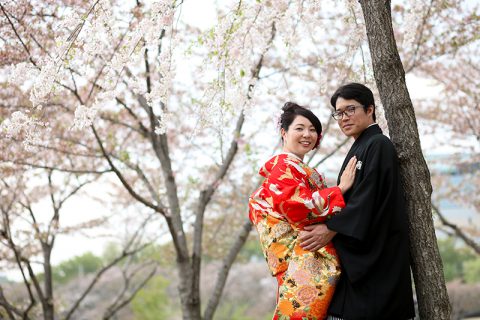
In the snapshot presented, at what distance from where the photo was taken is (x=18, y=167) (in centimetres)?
646

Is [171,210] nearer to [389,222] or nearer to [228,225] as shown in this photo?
[389,222]

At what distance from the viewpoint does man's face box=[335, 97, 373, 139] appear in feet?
9.30

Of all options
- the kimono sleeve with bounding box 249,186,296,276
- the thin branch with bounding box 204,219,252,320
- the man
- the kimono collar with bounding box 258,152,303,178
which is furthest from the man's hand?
the thin branch with bounding box 204,219,252,320

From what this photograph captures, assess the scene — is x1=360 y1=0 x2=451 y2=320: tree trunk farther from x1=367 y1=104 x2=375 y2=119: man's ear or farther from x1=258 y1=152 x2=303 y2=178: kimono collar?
x1=258 y1=152 x2=303 y2=178: kimono collar

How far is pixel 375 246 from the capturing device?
262 cm

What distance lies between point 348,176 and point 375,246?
14.3 inches

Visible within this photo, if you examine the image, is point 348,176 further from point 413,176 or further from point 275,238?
point 275,238

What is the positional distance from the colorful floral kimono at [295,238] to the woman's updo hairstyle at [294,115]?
21cm

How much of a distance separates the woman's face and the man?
11.9 inches

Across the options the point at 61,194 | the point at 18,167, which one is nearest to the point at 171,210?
the point at 18,167

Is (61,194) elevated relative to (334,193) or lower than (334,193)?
elevated

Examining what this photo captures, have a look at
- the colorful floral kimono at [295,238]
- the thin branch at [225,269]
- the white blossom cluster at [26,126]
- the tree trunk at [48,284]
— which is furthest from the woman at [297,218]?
the tree trunk at [48,284]

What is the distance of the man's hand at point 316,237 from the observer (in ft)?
8.80

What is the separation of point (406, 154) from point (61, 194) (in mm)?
6276
